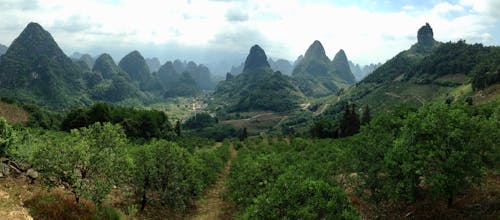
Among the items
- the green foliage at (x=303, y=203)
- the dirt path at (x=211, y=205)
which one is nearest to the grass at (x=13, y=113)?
the dirt path at (x=211, y=205)

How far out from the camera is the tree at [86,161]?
24078 millimetres

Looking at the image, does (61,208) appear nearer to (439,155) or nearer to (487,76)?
(439,155)

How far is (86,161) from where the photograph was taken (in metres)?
24.5

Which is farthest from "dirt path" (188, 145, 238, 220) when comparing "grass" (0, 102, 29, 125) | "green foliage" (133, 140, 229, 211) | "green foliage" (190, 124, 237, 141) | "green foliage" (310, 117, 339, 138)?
"green foliage" (190, 124, 237, 141)

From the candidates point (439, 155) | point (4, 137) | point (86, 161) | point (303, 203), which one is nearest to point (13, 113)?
point (4, 137)

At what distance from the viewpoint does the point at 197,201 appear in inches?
1703

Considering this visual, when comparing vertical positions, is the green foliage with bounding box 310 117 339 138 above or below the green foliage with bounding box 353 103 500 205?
below

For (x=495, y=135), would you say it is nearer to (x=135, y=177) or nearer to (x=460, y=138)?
(x=460, y=138)

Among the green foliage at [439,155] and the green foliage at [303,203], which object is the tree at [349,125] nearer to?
the green foliage at [439,155]

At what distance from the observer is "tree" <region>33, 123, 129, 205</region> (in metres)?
24.1

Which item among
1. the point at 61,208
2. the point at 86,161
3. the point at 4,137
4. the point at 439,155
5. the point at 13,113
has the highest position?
the point at 4,137

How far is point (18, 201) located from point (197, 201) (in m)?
21.1

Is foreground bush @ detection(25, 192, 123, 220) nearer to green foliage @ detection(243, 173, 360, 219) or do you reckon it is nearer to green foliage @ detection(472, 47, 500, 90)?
green foliage @ detection(243, 173, 360, 219)

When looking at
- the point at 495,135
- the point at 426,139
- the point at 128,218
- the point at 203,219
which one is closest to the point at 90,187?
the point at 128,218
